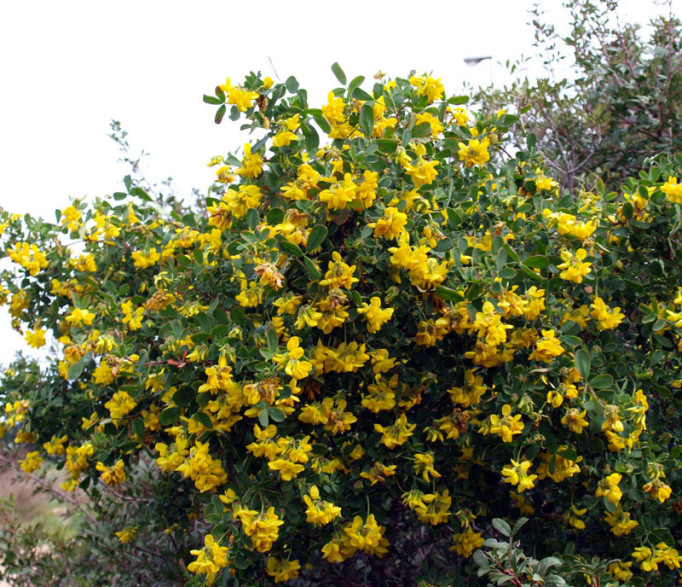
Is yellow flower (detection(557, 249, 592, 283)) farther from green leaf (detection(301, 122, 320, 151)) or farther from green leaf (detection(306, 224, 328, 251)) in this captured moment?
green leaf (detection(301, 122, 320, 151))

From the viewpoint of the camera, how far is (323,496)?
1.94m

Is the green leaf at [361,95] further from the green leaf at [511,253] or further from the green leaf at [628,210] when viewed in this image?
the green leaf at [628,210]

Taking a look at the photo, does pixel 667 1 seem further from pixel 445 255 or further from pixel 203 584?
pixel 203 584

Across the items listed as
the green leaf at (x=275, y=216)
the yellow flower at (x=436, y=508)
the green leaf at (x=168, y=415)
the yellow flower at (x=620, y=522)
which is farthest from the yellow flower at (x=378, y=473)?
the green leaf at (x=275, y=216)

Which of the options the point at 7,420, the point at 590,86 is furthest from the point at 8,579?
the point at 590,86

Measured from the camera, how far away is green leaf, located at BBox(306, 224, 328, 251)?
5.78 ft

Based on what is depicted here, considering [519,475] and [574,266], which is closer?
[519,475]

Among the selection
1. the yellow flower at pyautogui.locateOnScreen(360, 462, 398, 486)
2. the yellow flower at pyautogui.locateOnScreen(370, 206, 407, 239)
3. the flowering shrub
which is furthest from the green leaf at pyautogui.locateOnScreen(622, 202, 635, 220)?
the yellow flower at pyautogui.locateOnScreen(360, 462, 398, 486)

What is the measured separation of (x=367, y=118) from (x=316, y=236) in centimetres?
43

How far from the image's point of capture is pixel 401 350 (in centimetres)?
212

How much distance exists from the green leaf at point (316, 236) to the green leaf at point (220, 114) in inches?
21.5

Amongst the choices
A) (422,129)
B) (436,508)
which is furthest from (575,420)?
(422,129)

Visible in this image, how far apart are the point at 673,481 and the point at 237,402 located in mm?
1433

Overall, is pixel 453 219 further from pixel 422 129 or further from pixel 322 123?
pixel 322 123
